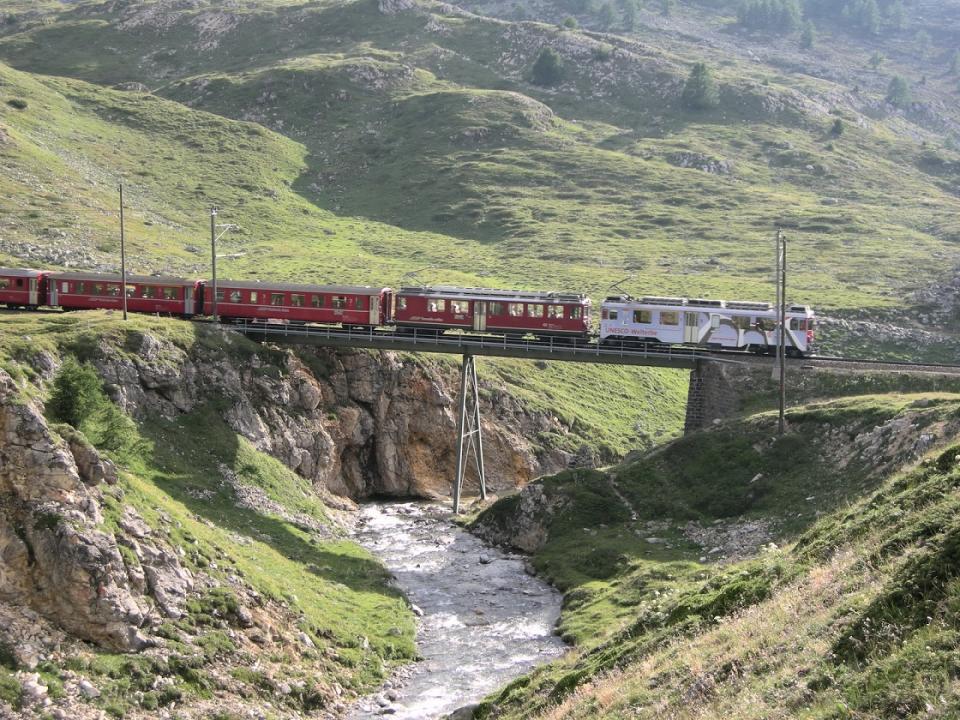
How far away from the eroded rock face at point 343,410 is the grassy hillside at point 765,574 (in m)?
14.0

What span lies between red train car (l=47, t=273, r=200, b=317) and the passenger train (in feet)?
0.23

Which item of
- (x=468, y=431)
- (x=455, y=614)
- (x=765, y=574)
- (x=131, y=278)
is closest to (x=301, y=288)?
(x=131, y=278)

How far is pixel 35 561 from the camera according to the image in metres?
38.3

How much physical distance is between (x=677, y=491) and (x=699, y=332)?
15349 millimetres

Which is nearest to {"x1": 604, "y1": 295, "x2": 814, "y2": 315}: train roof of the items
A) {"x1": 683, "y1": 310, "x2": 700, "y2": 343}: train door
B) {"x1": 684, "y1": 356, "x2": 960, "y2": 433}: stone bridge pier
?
{"x1": 683, "y1": 310, "x2": 700, "y2": 343}: train door

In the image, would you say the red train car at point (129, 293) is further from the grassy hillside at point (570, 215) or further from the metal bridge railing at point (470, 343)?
the grassy hillside at point (570, 215)

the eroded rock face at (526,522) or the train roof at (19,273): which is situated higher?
the train roof at (19,273)

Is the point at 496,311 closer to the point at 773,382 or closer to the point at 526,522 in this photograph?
the point at 526,522

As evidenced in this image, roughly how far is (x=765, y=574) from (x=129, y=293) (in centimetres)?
5774

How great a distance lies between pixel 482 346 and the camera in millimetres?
71000

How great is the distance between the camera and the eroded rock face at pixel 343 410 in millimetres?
65062

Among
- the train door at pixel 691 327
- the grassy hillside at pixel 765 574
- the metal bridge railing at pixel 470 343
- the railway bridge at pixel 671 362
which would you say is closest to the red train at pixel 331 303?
the metal bridge railing at pixel 470 343

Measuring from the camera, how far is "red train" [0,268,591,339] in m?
75.9

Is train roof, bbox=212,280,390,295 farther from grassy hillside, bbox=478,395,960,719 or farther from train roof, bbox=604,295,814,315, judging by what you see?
grassy hillside, bbox=478,395,960,719
